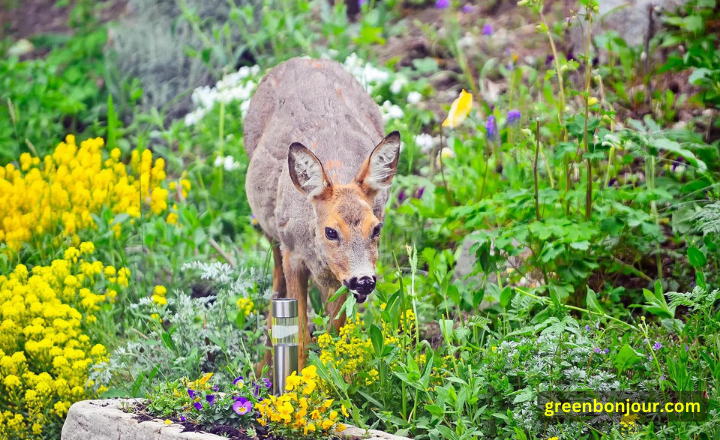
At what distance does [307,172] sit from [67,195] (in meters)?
2.61

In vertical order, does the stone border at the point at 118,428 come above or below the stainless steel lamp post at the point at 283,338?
below

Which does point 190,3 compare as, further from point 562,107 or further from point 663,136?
point 663,136

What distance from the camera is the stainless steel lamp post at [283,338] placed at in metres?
3.79

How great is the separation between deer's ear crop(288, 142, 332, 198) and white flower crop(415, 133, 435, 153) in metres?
2.82

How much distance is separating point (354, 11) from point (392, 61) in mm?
1768

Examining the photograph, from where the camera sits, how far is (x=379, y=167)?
3881mm

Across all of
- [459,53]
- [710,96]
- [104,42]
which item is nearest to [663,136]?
[710,96]

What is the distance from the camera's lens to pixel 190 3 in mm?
8883

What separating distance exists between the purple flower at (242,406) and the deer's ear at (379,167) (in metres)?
1.07

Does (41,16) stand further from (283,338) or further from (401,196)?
(283,338)

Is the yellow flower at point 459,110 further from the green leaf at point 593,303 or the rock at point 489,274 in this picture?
the green leaf at point 593,303

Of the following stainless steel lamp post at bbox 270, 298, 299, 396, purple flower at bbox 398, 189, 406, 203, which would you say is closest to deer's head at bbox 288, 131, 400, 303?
stainless steel lamp post at bbox 270, 298, 299, 396

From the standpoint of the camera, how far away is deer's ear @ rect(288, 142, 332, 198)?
3805 millimetres

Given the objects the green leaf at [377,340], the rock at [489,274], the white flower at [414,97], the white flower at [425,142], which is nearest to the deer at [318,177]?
the green leaf at [377,340]
